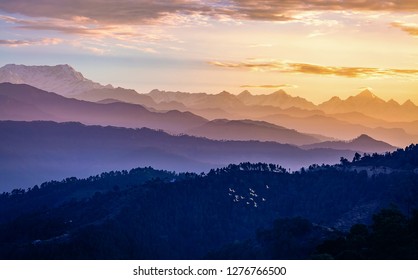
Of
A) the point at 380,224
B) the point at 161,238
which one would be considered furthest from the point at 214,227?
the point at 380,224

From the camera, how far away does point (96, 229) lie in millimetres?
172500

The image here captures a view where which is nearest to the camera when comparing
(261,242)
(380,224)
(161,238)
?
(380,224)

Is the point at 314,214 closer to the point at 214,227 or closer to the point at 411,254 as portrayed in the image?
the point at 214,227

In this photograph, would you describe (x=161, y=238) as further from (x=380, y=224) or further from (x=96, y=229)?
(x=380, y=224)

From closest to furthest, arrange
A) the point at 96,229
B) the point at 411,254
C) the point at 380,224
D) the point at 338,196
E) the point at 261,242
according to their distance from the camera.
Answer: the point at 411,254 < the point at 380,224 < the point at 261,242 < the point at 96,229 < the point at 338,196

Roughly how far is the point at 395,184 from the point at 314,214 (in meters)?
25.6

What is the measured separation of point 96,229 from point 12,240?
35219mm

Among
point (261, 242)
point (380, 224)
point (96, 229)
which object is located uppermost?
point (380, 224)

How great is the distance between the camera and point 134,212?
200 meters
